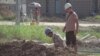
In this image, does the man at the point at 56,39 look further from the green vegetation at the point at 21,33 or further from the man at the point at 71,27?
the green vegetation at the point at 21,33

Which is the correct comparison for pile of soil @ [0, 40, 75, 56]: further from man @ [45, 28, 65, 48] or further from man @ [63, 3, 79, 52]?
man @ [63, 3, 79, 52]

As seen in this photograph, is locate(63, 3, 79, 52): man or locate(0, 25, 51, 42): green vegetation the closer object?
locate(63, 3, 79, 52): man

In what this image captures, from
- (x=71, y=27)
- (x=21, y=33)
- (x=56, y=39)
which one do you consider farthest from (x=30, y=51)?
(x=21, y=33)

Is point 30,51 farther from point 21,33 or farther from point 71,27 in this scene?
point 21,33

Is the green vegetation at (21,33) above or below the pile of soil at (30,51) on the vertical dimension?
below

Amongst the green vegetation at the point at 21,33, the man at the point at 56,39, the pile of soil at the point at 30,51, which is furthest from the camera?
the green vegetation at the point at 21,33

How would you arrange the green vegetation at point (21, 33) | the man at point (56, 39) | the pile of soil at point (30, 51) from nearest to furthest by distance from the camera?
the pile of soil at point (30, 51)
the man at point (56, 39)
the green vegetation at point (21, 33)

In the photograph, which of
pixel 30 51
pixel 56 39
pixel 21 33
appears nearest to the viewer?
pixel 30 51

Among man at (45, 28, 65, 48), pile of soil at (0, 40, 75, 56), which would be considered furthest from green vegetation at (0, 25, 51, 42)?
pile of soil at (0, 40, 75, 56)

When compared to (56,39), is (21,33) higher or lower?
lower

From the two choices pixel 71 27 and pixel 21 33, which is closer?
pixel 71 27

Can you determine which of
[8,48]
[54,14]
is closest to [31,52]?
[8,48]

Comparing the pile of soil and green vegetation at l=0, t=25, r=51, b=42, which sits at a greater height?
the pile of soil

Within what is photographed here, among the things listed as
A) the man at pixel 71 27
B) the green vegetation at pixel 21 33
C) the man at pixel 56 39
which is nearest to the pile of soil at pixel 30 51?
the man at pixel 56 39
